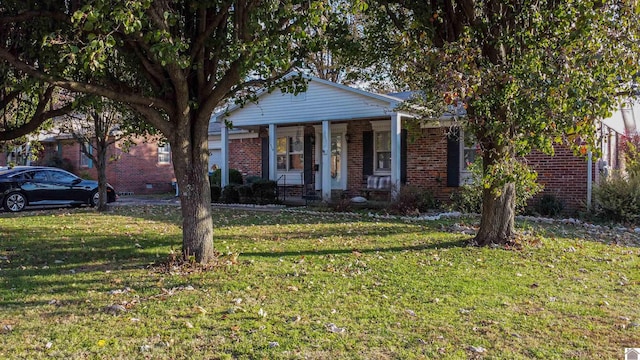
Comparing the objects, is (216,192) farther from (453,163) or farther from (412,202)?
(453,163)

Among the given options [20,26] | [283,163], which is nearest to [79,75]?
[20,26]

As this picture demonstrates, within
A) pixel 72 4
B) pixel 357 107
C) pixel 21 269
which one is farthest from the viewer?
pixel 357 107

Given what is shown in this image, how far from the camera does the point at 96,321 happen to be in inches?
179

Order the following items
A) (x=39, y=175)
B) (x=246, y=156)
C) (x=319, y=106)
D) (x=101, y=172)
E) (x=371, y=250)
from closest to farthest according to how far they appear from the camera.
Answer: (x=371, y=250)
(x=101, y=172)
(x=39, y=175)
(x=319, y=106)
(x=246, y=156)

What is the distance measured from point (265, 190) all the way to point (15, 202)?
776 cm

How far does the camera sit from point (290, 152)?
19.3 metres

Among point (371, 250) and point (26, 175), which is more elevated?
point (26, 175)

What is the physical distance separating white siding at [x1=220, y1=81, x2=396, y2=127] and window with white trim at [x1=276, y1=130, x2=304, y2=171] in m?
1.91

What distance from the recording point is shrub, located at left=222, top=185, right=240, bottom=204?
17406 mm

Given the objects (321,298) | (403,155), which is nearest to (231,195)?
(403,155)

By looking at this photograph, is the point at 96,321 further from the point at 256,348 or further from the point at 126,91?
Answer: the point at 126,91

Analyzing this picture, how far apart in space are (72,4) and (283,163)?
13.6 m

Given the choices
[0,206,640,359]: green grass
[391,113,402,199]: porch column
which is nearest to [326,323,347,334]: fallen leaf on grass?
[0,206,640,359]: green grass

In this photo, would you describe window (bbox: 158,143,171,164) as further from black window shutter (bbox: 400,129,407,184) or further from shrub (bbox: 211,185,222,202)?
black window shutter (bbox: 400,129,407,184)
